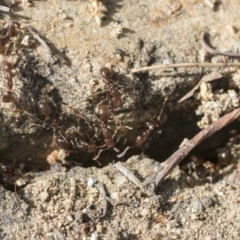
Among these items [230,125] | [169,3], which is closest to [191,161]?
[230,125]

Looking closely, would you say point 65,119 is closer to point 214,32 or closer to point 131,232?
point 131,232

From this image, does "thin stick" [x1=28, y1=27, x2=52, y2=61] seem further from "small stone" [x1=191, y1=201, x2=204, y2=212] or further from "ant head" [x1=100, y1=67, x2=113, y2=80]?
"small stone" [x1=191, y1=201, x2=204, y2=212]

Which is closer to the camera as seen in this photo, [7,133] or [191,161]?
[7,133]

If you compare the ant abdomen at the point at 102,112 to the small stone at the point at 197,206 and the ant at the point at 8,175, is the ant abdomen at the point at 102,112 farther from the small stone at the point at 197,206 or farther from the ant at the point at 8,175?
the small stone at the point at 197,206

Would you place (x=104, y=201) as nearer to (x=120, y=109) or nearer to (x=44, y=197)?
(x=44, y=197)

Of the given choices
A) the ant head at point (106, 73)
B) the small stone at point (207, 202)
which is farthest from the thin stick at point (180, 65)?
the small stone at point (207, 202)

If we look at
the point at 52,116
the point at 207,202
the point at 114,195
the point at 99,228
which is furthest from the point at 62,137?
the point at 207,202
